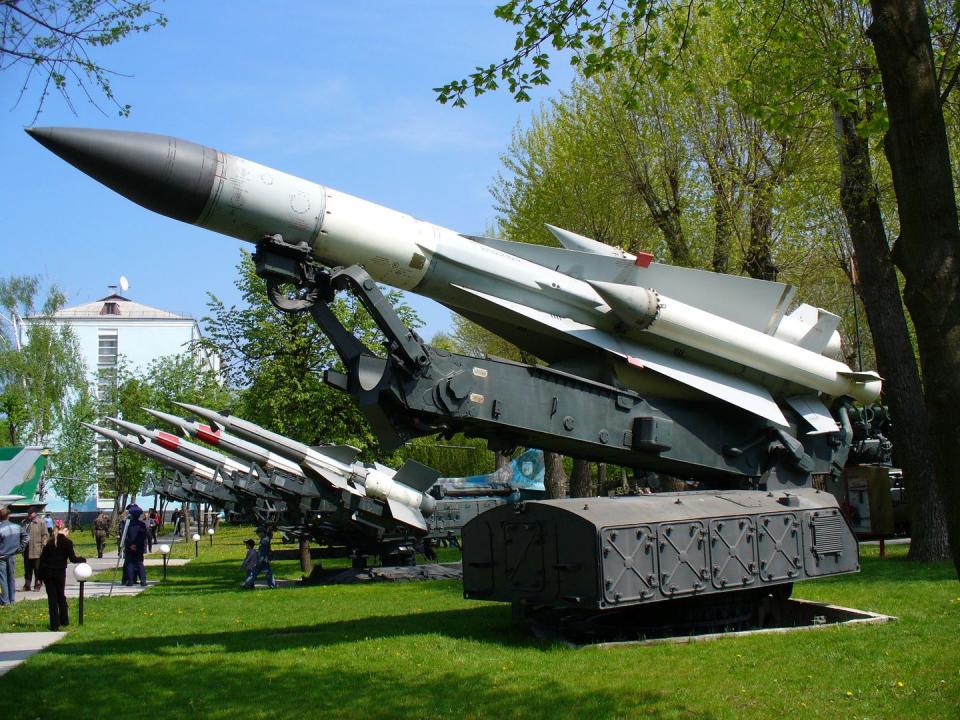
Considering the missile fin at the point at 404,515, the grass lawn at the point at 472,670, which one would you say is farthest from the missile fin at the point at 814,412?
the missile fin at the point at 404,515

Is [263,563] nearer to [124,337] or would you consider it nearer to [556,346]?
[556,346]

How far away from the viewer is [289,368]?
1997 centimetres

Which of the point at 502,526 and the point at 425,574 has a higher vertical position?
the point at 502,526

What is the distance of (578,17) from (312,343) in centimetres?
1477

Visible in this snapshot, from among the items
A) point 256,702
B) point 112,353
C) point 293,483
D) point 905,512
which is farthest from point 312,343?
point 112,353

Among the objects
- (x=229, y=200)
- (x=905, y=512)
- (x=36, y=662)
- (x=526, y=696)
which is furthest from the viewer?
(x=905, y=512)

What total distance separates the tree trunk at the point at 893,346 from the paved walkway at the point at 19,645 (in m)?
10.9

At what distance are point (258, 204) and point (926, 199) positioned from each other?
16.0 ft

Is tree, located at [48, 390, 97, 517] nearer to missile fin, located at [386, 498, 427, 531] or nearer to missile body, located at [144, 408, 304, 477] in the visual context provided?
missile body, located at [144, 408, 304, 477]

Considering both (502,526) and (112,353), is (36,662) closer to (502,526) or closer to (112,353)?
(502,526)

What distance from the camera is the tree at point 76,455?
3631cm

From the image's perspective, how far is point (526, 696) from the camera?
248 inches

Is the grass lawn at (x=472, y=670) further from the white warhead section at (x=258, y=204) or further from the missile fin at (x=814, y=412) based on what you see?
Result: the white warhead section at (x=258, y=204)

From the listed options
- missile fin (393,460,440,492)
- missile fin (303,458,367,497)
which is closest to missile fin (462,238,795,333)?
missile fin (393,460,440,492)
